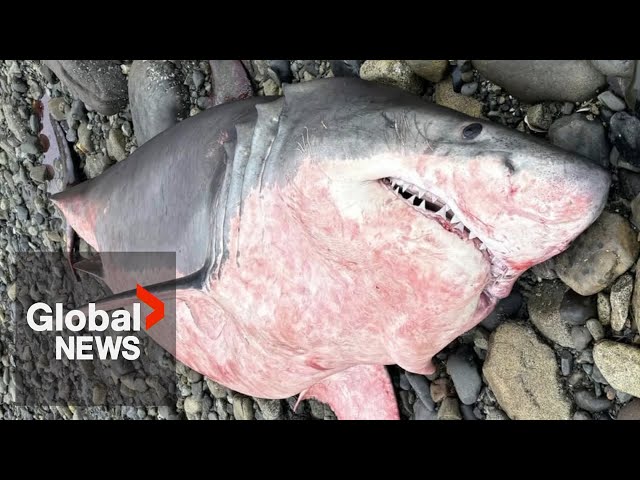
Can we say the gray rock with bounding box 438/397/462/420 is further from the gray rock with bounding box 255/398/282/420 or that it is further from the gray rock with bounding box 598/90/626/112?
the gray rock with bounding box 598/90/626/112

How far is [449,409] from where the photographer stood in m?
2.29

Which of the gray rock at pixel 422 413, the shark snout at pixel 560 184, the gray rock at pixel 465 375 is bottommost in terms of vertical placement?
the gray rock at pixel 422 413

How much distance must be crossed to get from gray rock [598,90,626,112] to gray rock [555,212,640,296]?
0.93 feet

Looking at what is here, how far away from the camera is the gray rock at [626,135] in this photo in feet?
5.48

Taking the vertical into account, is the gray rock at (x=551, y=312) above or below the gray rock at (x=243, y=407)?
above

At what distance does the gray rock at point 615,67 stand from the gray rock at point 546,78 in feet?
0.07

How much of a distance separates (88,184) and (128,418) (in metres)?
1.39

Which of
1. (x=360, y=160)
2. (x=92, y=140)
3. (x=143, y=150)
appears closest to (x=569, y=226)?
(x=360, y=160)

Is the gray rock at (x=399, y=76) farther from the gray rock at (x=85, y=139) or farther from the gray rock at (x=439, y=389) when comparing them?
the gray rock at (x=85, y=139)

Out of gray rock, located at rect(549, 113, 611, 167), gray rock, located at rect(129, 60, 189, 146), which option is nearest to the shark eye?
gray rock, located at rect(549, 113, 611, 167)

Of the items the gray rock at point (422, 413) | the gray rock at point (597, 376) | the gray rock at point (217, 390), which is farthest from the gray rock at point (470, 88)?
the gray rock at point (217, 390)

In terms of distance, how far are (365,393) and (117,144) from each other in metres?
1.81

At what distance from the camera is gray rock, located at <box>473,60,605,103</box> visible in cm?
177

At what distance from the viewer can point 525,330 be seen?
80.4 inches
